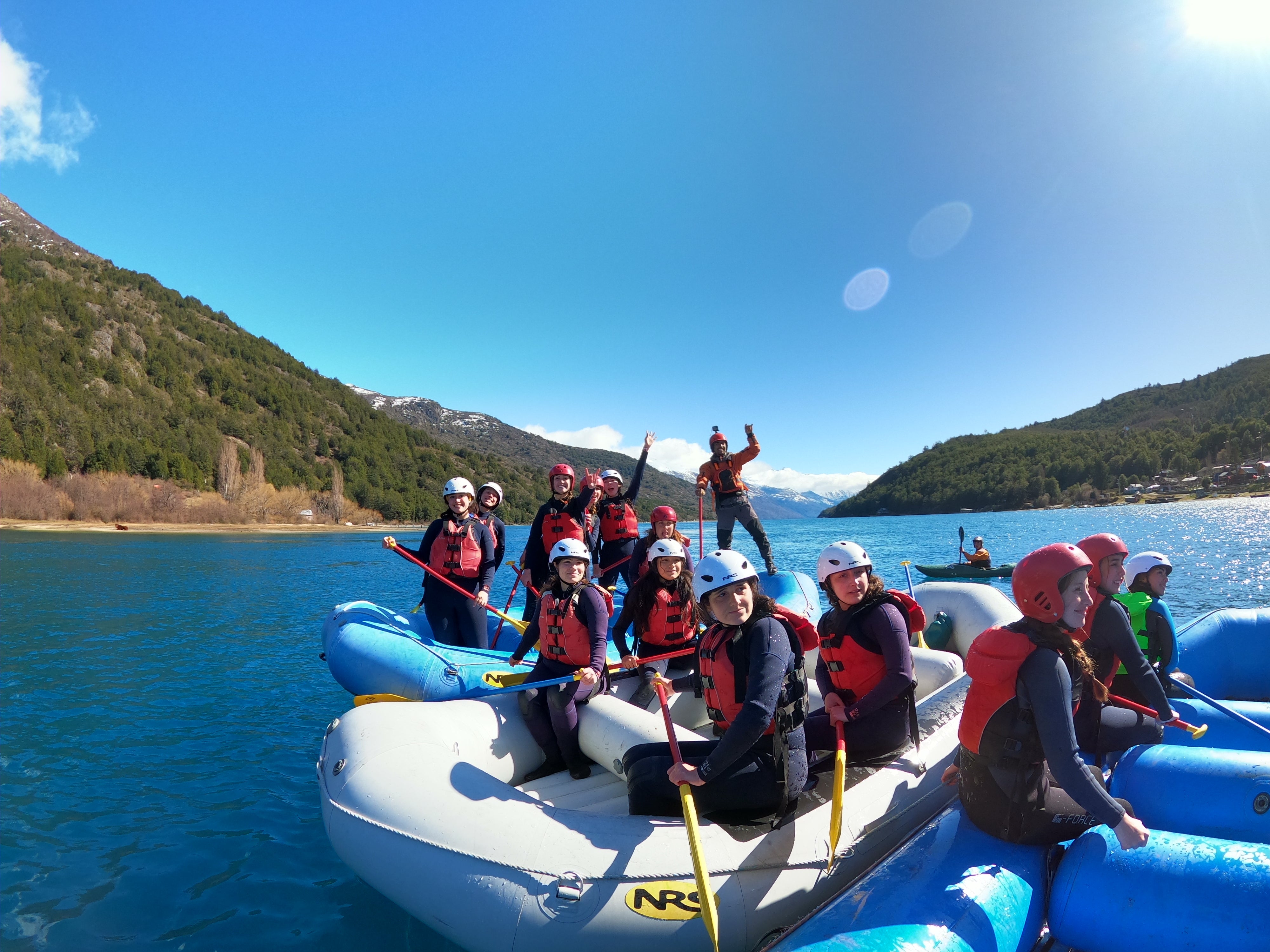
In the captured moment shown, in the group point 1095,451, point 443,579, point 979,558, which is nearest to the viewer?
point 443,579

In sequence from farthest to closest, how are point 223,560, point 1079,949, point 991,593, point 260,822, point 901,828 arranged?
point 223,560
point 991,593
point 260,822
point 901,828
point 1079,949

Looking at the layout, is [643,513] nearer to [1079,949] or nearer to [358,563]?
[358,563]

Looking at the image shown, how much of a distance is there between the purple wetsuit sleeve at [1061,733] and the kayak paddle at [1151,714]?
4.68 feet

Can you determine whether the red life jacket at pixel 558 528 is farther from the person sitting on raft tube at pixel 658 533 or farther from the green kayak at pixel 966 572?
the green kayak at pixel 966 572

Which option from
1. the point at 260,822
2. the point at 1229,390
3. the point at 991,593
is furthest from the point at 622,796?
the point at 1229,390

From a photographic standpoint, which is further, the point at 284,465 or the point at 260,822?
the point at 284,465

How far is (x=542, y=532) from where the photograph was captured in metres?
7.43

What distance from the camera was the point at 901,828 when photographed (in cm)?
351

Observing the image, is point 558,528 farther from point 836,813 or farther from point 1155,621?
point 1155,621

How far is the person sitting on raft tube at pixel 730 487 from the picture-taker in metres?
8.47

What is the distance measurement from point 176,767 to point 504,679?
11.0 feet

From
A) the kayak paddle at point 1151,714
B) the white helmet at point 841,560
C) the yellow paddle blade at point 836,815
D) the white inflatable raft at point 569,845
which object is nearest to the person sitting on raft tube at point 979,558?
the kayak paddle at point 1151,714

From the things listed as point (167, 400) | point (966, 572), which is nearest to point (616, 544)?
point (966, 572)

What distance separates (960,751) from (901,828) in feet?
2.52
